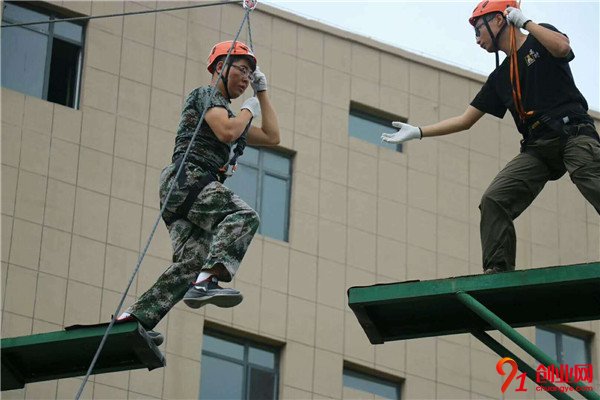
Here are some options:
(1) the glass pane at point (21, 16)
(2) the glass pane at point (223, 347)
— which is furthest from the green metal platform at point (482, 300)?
(1) the glass pane at point (21, 16)

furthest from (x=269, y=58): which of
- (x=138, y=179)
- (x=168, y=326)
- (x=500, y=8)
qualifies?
(x=500, y=8)

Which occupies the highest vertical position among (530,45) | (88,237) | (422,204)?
(422,204)

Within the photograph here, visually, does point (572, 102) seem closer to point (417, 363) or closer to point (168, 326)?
point (168, 326)

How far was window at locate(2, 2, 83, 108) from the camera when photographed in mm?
26219

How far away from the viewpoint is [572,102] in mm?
14367

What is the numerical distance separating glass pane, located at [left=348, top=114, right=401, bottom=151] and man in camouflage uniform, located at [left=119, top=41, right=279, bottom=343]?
47.5ft

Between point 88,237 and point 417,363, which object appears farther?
point 417,363

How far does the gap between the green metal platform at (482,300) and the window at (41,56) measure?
13.3m

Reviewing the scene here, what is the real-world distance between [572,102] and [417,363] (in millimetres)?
14337

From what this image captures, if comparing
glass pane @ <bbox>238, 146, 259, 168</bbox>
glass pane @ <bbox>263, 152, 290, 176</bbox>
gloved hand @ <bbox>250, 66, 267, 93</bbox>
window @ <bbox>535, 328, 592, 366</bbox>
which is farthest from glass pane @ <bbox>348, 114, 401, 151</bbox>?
gloved hand @ <bbox>250, 66, 267, 93</bbox>

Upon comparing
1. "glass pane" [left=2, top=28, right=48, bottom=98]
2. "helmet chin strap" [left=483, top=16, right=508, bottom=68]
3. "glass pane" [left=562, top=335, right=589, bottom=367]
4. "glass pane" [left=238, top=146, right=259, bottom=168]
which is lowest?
"helmet chin strap" [left=483, top=16, right=508, bottom=68]

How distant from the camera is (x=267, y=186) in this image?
91.9 ft

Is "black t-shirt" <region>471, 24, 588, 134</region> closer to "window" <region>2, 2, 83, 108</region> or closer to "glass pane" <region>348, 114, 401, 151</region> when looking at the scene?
"window" <region>2, 2, 83, 108</region>

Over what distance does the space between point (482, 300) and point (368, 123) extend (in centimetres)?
1606
